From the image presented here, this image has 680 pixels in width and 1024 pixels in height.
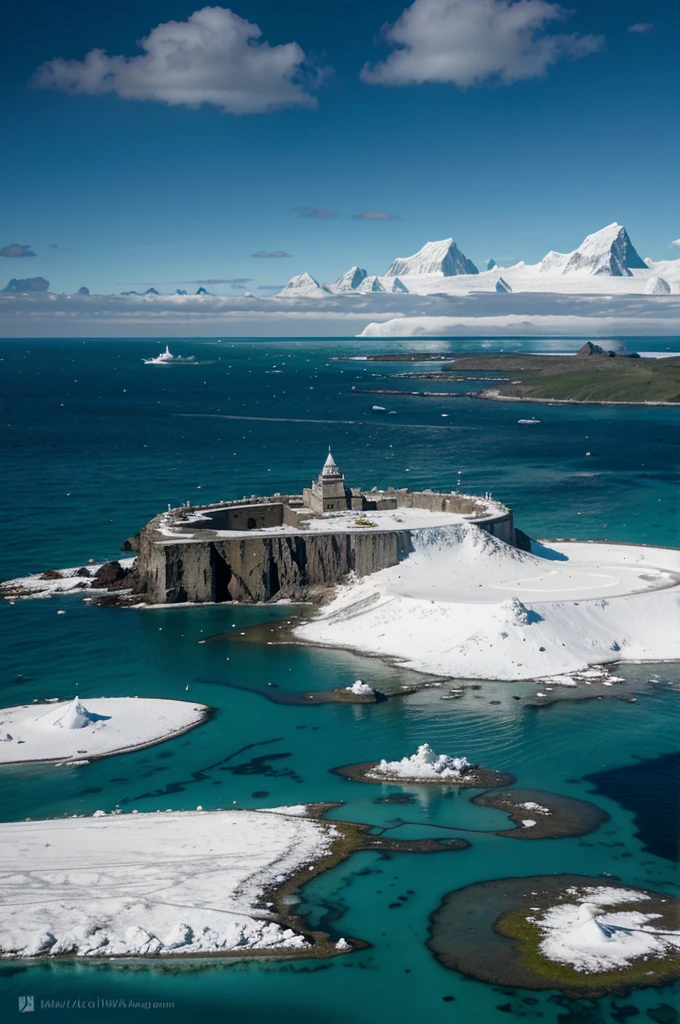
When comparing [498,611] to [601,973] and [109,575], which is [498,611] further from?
[601,973]

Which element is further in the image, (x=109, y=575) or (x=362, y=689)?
(x=109, y=575)

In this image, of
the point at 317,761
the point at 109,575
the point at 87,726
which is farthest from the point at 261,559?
the point at 317,761

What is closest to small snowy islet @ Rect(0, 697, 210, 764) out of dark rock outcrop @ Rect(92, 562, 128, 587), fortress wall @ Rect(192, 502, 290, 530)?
dark rock outcrop @ Rect(92, 562, 128, 587)

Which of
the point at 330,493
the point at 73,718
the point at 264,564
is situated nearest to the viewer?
the point at 73,718

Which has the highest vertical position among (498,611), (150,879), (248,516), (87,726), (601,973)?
(248,516)

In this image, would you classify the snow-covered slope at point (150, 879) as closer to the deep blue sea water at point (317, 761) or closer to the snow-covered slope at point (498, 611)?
the deep blue sea water at point (317, 761)

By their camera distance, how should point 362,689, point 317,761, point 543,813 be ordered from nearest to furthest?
point 543,813
point 317,761
point 362,689

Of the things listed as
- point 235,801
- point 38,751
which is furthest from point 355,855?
Answer: point 38,751
